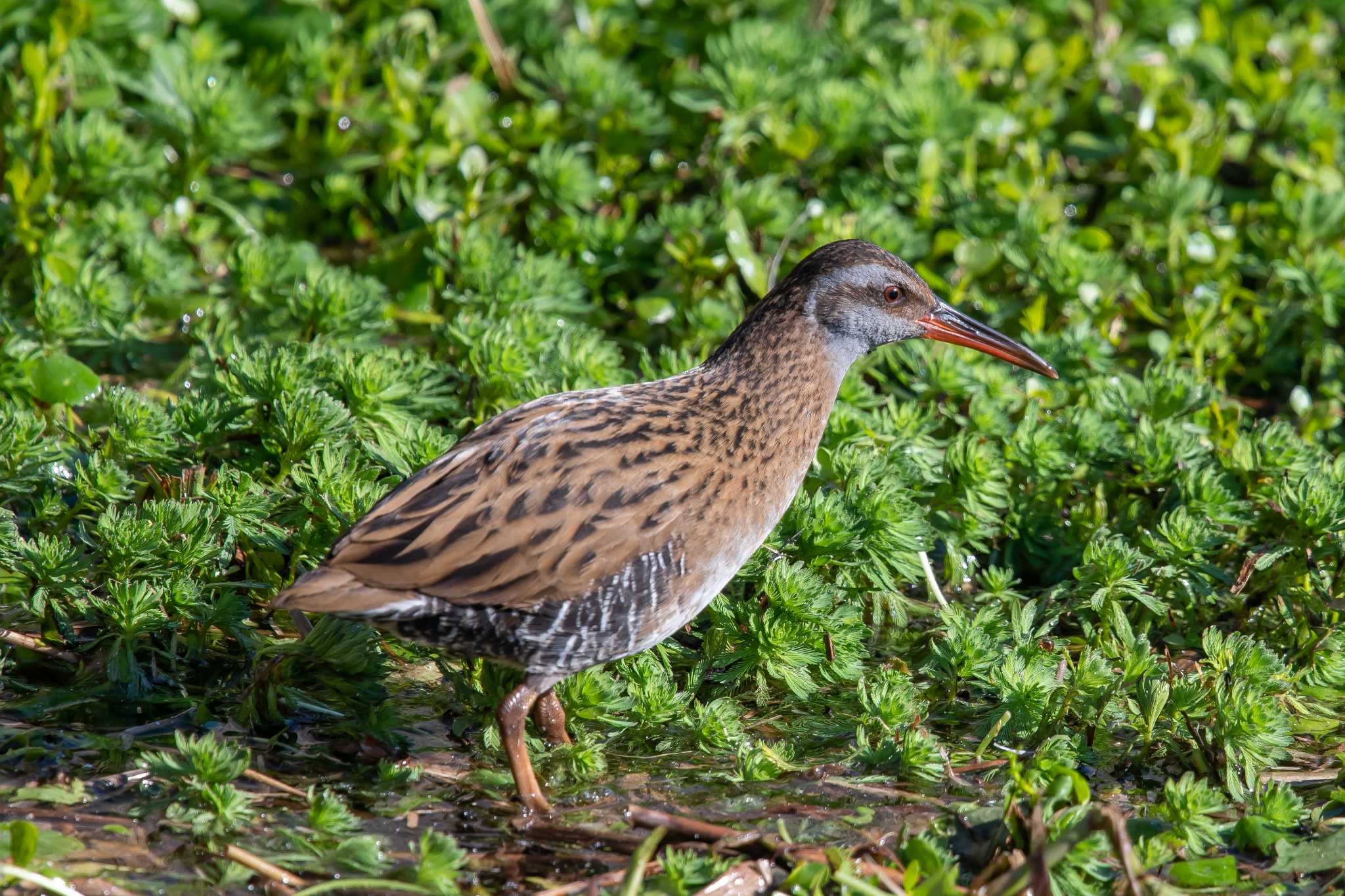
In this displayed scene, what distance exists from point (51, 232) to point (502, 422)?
2.35 meters

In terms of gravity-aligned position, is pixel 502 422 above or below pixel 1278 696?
above

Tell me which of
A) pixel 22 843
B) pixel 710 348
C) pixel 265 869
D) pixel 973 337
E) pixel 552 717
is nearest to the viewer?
pixel 22 843

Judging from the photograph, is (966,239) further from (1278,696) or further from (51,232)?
(51,232)

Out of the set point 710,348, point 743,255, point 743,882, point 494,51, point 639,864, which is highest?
point 494,51

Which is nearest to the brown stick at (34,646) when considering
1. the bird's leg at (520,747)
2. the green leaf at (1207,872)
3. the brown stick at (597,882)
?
the bird's leg at (520,747)

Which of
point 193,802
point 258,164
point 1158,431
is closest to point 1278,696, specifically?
point 1158,431

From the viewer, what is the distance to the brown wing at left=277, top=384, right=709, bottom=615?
3.56m

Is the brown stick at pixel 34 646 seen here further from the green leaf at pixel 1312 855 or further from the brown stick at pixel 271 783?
the green leaf at pixel 1312 855

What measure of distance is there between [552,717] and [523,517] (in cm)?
59

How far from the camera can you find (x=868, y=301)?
4.20 metres

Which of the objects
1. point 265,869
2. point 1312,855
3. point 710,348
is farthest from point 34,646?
point 1312,855

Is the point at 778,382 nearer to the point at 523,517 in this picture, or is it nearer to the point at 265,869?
the point at 523,517

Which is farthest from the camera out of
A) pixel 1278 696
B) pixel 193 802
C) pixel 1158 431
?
pixel 1158 431

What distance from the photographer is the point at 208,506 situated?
407 centimetres
